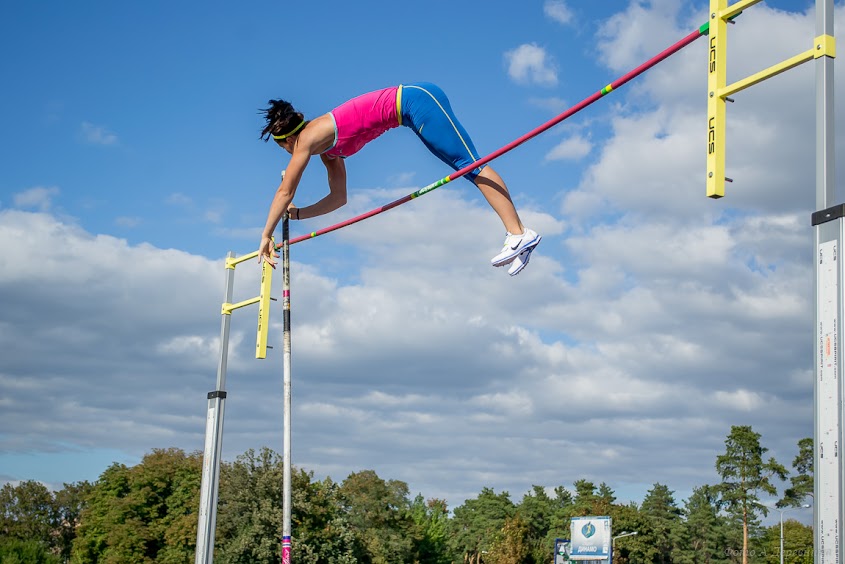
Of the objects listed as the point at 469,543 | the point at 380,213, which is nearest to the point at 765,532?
the point at 469,543

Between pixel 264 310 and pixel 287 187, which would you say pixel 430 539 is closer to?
pixel 264 310

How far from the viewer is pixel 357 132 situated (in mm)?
6008

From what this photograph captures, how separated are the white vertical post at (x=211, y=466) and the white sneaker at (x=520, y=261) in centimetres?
500

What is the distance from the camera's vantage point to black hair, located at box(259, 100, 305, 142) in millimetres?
6215

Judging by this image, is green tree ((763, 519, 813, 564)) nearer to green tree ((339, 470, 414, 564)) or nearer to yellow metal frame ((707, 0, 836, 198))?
green tree ((339, 470, 414, 564))

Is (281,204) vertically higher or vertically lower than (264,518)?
higher

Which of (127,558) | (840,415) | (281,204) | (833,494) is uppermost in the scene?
(281,204)

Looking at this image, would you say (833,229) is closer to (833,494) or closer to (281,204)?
(833,494)

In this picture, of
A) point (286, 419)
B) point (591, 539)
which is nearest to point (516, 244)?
point (286, 419)

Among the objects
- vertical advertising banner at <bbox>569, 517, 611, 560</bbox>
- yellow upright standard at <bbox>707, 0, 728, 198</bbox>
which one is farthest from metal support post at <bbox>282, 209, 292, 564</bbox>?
vertical advertising banner at <bbox>569, 517, 611, 560</bbox>

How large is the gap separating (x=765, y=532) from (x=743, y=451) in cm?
709

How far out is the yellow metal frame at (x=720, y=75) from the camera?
4.44 meters

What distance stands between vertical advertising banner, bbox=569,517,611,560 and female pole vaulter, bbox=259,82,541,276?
43.1 metres

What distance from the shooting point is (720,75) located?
476 centimetres
